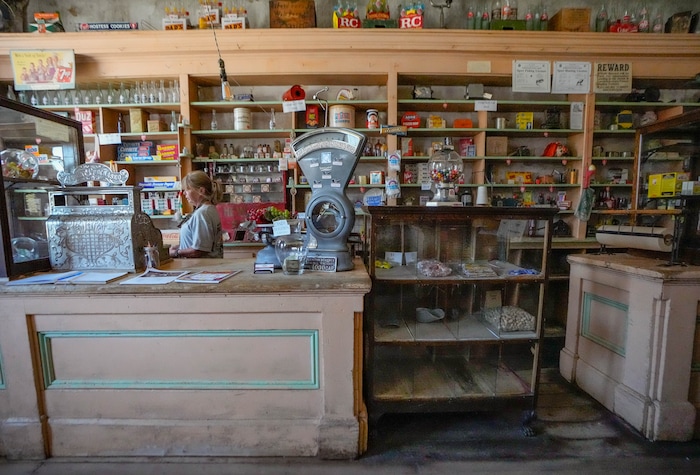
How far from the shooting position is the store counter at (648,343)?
1.50m

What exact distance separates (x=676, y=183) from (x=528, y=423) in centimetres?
171

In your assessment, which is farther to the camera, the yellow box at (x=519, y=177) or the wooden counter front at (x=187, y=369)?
the yellow box at (x=519, y=177)

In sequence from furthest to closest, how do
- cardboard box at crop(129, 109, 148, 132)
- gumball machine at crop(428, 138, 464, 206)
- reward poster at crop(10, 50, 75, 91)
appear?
cardboard box at crop(129, 109, 148, 132) < reward poster at crop(10, 50, 75, 91) < gumball machine at crop(428, 138, 464, 206)

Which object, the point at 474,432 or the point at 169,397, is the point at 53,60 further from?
the point at 474,432

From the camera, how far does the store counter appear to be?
150 centimetres

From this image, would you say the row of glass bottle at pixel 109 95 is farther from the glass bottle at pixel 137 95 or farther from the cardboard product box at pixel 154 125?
the cardboard product box at pixel 154 125

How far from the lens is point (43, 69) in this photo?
9.54 feet

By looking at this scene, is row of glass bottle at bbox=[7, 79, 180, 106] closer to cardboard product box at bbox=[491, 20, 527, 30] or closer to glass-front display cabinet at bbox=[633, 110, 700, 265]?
cardboard product box at bbox=[491, 20, 527, 30]

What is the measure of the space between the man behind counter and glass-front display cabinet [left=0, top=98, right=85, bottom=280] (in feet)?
2.05

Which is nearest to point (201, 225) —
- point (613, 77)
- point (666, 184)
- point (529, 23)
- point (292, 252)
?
point (292, 252)

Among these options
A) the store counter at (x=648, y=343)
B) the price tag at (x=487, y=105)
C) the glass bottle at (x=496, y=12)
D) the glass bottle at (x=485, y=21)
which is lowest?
the store counter at (x=648, y=343)

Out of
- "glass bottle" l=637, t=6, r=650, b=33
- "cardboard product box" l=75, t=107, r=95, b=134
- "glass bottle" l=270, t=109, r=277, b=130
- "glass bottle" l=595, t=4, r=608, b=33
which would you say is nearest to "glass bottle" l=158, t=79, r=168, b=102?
"cardboard product box" l=75, t=107, r=95, b=134

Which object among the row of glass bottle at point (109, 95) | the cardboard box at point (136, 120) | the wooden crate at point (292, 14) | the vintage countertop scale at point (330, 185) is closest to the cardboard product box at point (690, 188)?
the vintage countertop scale at point (330, 185)

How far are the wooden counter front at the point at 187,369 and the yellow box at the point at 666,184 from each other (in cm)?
204
